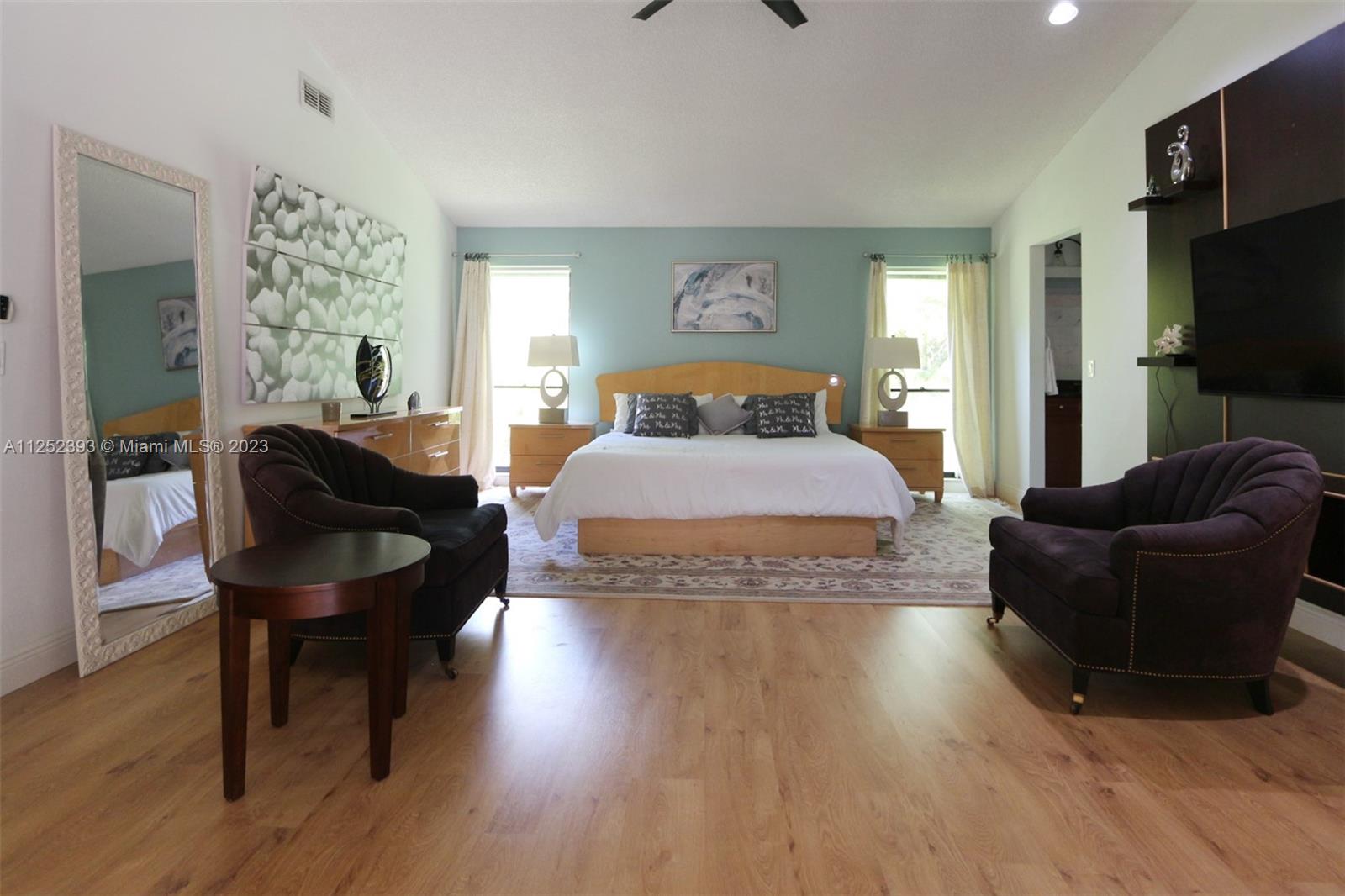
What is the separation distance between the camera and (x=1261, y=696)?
223 centimetres

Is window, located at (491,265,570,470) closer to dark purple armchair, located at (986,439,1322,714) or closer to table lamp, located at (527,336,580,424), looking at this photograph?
table lamp, located at (527,336,580,424)

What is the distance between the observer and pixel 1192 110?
364cm

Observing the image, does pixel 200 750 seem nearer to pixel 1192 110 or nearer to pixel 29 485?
pixel 29 485

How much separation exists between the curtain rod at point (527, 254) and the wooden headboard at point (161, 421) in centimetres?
388

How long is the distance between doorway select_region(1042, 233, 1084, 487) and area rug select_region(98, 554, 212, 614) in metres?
5.80

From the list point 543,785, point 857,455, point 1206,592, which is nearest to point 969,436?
point 857,455

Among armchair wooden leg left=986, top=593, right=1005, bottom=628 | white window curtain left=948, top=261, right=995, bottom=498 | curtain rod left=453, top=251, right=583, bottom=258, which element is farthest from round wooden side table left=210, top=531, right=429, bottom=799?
white window curtain left=948, top=261, right=995, bottom=498

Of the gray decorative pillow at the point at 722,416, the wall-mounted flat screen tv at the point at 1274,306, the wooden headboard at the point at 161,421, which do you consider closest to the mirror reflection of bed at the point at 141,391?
the wooden headboard at the point at 161,421

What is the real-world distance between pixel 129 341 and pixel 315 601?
181 cm

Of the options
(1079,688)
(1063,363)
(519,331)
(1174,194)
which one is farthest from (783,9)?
(1063,363)

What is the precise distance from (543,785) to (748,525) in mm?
2474

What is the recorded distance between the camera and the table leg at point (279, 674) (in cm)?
209

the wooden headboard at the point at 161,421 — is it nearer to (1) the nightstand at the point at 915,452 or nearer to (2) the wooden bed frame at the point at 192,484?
(2) the wooden bed frame at the point at 192,484

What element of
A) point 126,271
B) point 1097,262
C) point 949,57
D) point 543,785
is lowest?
point 543,785
